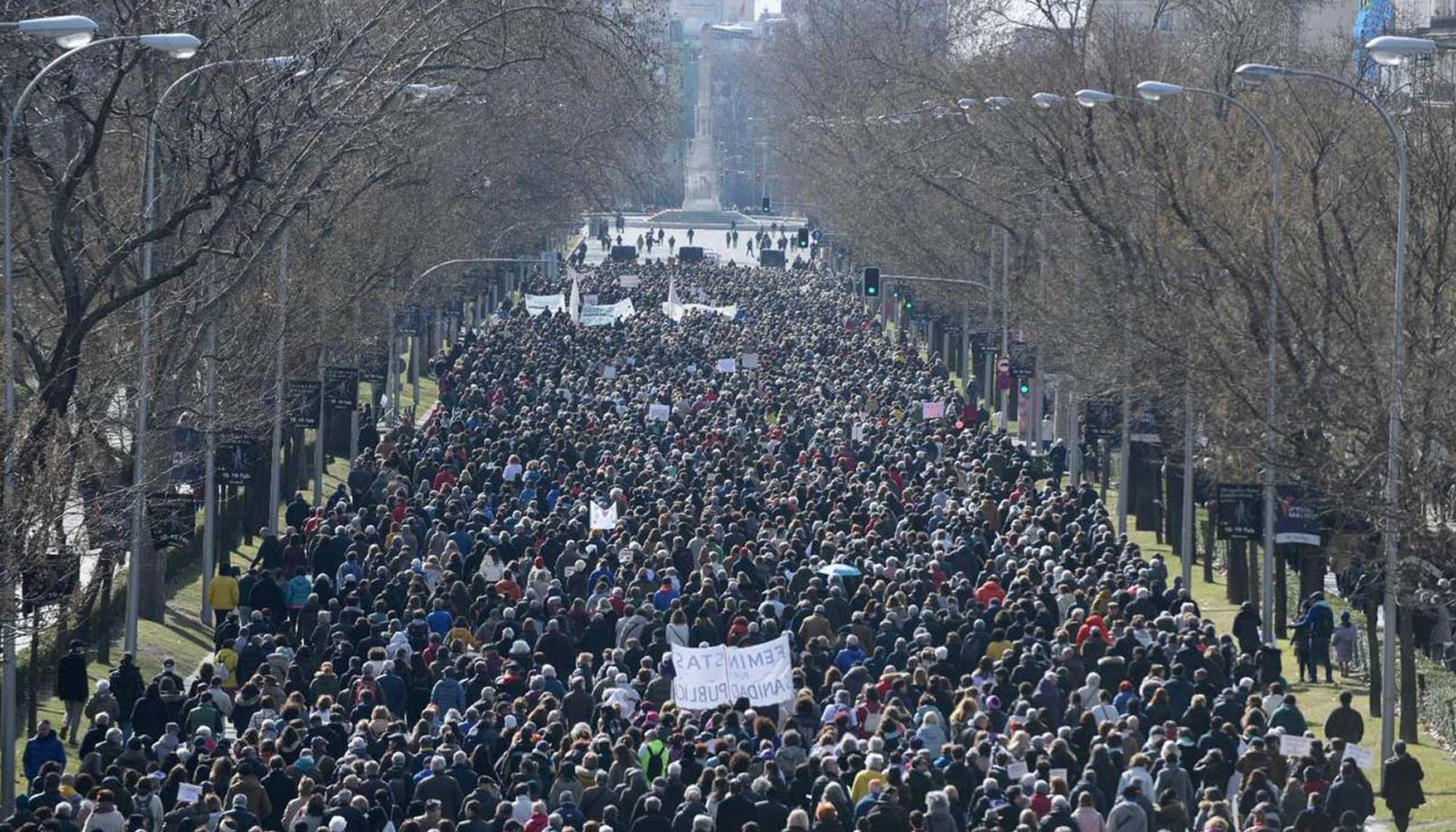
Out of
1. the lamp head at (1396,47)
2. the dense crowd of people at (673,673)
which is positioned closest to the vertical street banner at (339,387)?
the dense crowd of people at (673,673)

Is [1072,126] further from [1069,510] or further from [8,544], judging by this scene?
[8,544]

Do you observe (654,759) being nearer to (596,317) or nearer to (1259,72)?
(1259,72)

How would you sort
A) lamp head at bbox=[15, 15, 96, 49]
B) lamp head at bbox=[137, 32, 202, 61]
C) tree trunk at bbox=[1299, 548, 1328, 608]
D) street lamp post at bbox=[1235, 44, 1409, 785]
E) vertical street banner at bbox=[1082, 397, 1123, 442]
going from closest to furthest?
lamp head at bbox=[15, 15, 96, 49] < lamp head at bbox=[137, 32, 202, 61] < street lamp post at bbox=[1235, 44, 1409, 785] < tree trunk at bbox=[1299, 548, 1328, 608] < vertical street banner at bbox=[1082, 397, 1123, 442]

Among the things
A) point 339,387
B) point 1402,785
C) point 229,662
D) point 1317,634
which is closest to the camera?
point 1402,785

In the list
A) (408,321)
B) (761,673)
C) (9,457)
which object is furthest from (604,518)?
(408,321)

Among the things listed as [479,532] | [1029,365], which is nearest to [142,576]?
[479,532]

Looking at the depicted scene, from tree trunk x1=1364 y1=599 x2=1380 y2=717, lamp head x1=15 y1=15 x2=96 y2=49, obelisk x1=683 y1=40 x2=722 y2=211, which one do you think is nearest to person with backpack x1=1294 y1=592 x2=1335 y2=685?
tree trunk x1=1364 y1=599 x2=1380 y2=717

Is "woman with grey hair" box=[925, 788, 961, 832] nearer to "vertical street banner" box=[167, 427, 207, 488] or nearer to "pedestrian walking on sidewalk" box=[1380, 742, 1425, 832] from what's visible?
"pedestrian walking on sidewalk" box=[1380, 742, 1425, 832]
